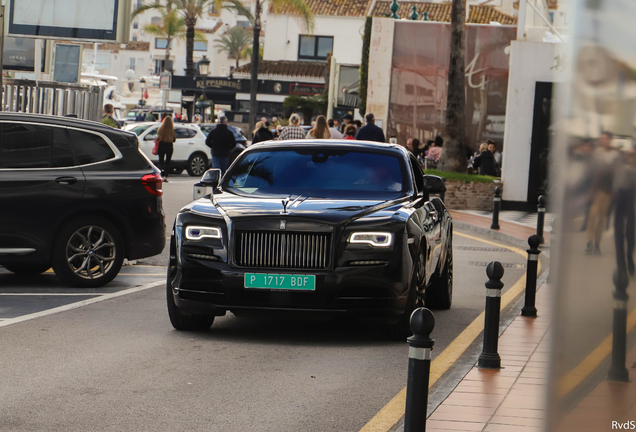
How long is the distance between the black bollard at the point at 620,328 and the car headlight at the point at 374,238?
18.1 feet

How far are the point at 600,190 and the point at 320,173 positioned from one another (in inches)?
274

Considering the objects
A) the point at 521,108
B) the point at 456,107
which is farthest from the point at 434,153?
the point at 521,108

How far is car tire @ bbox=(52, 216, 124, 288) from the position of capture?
9.95 metres

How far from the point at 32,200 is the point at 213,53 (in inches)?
3854

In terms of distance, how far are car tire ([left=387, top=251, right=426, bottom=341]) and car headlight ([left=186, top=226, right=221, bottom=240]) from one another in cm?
153

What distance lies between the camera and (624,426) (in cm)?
192

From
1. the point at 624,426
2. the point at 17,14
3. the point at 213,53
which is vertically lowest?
the point at 624,426

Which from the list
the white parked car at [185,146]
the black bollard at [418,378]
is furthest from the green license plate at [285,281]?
the white parked car at [185,146]

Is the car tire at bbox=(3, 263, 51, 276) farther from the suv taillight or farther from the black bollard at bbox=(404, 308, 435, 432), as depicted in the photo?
the black bollard at bbox=(404, 308, 435, 432)

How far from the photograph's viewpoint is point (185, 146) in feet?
103

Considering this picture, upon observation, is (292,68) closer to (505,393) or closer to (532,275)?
(532,275)

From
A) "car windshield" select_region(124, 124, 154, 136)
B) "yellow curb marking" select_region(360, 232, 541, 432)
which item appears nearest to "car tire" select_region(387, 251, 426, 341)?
"yellow curb marking" select_region(360, 232, 541, 432)

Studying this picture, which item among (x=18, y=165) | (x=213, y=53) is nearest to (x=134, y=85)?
(x=213, y=53)

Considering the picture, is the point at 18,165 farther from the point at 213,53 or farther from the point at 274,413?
the point at 213,53
